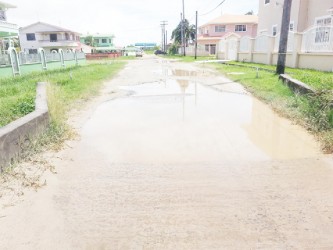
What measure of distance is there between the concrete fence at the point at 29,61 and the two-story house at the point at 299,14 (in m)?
16.6

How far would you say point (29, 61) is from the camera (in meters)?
18.3

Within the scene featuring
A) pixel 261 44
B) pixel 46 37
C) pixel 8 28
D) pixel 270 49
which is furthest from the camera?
pixel 46 37

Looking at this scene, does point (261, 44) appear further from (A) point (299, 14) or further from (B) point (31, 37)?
(B) point (31, 37)

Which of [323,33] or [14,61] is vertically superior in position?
[323,33]

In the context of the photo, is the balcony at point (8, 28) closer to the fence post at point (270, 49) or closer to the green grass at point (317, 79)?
the fence post at point (270, 49)

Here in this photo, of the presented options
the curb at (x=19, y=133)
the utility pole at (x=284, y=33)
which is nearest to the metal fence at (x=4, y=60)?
the curb at (x=19, y=133)

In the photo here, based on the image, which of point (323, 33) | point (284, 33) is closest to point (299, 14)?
point (323, 33)

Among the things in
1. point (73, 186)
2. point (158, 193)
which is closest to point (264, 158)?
point (158, 193)

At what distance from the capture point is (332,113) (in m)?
5.62

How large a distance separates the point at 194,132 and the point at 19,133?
10.3ft

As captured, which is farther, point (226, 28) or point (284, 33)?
point (226, 28)

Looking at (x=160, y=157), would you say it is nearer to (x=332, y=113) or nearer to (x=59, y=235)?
(x=59, y=235)

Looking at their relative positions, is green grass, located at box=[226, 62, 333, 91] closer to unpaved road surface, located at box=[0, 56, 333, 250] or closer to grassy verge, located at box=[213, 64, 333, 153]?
grassy verge, located at box=[213, 64, 333, 153]

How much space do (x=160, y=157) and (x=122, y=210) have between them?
155cm
